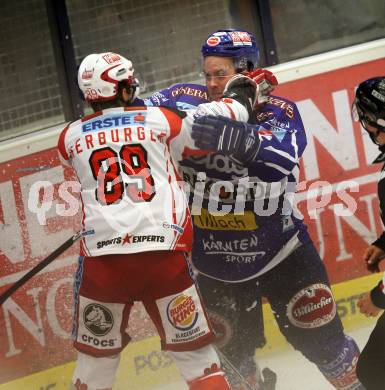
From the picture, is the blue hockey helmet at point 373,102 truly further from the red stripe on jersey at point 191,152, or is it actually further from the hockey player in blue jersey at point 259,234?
the red stripe on jersey at point 191,152

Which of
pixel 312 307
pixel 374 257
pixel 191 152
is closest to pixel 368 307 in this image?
pixel 374 257

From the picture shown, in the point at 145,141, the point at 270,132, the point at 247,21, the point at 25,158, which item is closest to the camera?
the point at 145,141

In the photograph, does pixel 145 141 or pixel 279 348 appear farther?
pixel 279 348

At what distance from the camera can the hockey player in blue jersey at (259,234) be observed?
3.82m

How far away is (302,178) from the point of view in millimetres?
4887

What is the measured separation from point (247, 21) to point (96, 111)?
6.20ft

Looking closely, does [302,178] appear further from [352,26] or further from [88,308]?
[88,308]

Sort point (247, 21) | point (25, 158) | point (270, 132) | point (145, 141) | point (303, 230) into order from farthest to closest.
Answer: point (247, 21) → point (25, 158) → point (303, 230) → point (270, 132) → point (145, 141)

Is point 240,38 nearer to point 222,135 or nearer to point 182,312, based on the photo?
point 222,135

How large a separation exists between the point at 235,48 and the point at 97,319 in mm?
1223

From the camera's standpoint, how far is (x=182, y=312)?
3.34 meters

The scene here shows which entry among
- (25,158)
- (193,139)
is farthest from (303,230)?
(25,158)

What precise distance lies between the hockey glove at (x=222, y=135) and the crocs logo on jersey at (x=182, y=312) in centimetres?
53

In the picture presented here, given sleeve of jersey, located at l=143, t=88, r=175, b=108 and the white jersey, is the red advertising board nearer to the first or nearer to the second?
sleeve of jersey, located at l=143, t=88, r=175, b=108
